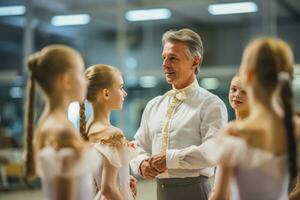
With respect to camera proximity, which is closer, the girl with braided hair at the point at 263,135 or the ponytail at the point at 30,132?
the girl with braided hair at the point at 263,135

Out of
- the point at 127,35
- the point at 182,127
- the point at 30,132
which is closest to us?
the point at 30,132

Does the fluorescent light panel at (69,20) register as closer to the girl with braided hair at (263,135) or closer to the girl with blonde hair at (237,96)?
the girl with blonde hair at (237,96)

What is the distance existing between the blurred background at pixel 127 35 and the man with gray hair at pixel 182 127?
16.4 feet

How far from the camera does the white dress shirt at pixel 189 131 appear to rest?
3074 millimetres

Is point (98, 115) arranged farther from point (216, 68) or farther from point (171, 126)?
point (216, 68)

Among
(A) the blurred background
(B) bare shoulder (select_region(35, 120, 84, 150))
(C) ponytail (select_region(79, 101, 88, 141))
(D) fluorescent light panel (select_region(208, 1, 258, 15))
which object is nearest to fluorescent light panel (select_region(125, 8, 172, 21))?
(A) the blurred background

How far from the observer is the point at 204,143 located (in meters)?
3.08

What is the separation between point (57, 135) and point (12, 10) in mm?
7428

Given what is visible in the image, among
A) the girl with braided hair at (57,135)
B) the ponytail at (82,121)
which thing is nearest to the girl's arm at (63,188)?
the girl with braided hair at (57,135)

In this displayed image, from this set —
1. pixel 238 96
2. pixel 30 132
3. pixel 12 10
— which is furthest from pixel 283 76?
pixel 12 10

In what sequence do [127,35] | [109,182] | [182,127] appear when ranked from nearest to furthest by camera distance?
[109,182], [182,127], [127,35]

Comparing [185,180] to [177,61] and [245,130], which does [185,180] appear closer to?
[177,61]

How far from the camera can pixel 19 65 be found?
9.51 meters

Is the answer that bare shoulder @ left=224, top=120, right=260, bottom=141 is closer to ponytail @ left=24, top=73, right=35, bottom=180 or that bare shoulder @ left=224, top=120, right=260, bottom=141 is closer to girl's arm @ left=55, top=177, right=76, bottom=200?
girl's arm @ left=55, top=177, right=76, bottom=200
